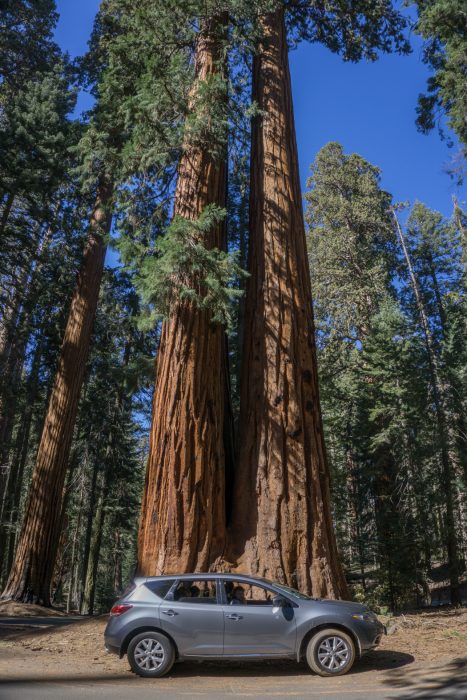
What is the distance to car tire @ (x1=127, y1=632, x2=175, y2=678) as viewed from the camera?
5.73 m

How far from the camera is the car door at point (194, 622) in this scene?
19.0 feet

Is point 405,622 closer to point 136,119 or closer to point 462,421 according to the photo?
point 136,119

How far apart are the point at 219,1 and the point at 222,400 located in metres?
7.60

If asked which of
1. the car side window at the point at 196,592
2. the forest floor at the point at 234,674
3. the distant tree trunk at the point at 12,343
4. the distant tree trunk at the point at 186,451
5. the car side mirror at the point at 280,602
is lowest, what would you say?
the forest floor at the point at 234,674

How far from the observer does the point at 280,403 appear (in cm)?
814

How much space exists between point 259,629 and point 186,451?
8.47 feet

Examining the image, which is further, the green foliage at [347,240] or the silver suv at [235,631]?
the green foliage at [347,240]

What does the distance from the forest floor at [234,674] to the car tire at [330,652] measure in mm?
122

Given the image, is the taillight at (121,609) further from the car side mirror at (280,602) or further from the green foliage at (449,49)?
the green foliage at (449,49)

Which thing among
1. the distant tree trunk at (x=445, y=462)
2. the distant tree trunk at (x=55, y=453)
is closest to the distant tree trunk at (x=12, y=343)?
the distant tree trunk at (x=55, y=453)

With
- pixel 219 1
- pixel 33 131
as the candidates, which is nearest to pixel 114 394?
pixel 33 131

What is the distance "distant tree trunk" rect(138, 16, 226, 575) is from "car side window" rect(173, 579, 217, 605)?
0.85 m

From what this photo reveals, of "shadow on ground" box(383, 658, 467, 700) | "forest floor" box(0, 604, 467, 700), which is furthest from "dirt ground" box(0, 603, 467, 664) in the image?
"shadow on ground" box(383, 658, 467, 700)

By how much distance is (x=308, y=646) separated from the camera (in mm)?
5828
